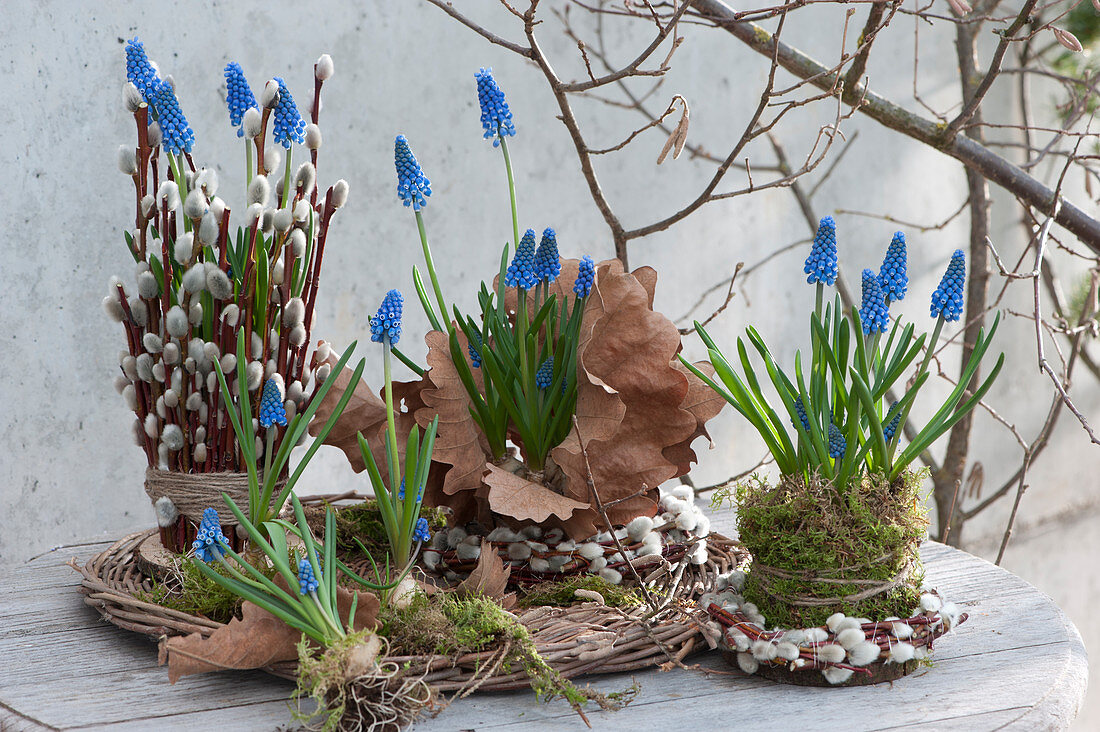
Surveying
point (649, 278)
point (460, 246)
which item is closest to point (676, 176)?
point (460, 246)

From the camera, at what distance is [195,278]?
0.70 m

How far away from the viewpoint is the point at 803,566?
607 mm

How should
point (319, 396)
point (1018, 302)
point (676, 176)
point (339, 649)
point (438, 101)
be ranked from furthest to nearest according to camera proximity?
point (1018, 302)
point (676, 176)
point (438, 101)
point (319, 396)
point (339, 649)

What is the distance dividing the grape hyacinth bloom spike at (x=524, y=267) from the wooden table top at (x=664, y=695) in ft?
0.92

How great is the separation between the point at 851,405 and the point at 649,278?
220mm

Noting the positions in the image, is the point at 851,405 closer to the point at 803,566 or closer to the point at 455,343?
the point at 803,566

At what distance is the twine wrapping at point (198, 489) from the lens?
738 mm

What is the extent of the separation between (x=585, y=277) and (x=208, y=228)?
28 centimetres

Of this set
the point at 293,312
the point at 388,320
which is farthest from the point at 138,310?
the point at 388,320

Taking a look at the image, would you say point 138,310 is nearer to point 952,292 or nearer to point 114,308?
point 114,308

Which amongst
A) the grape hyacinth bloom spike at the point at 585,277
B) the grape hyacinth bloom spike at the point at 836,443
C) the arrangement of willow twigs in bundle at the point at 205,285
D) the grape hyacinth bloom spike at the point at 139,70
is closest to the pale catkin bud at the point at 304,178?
the arrangement of willow twigs in bundle at the point at 205,285

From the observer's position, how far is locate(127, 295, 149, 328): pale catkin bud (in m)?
0.73

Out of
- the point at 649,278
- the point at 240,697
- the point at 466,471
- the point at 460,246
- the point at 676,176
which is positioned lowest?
the point at 240,697

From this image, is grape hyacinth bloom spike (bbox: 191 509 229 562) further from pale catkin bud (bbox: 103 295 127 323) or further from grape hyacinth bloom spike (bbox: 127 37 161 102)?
grape hyacinth bloom spike (bbox: 127 37 161 102)
